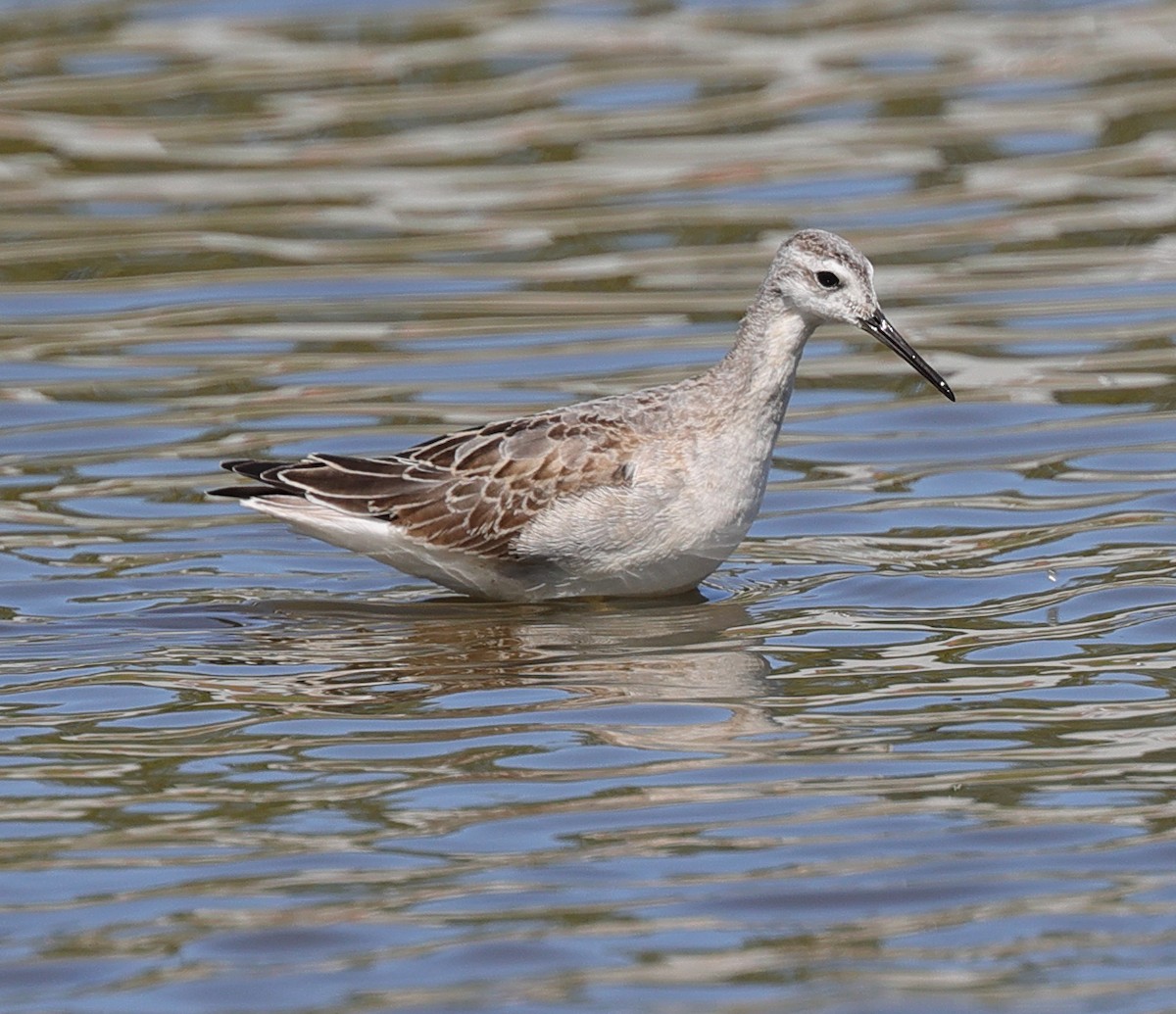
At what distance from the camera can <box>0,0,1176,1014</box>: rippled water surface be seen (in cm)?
752

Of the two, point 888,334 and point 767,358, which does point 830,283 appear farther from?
point 767,358

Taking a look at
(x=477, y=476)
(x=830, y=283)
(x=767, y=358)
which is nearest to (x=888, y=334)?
(x=830, y=283)

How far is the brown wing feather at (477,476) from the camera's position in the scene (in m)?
11.5

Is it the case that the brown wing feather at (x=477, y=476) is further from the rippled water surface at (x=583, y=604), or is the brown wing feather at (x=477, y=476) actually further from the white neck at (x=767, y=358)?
the white neck at (x=767, y=358)

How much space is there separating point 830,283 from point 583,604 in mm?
1856

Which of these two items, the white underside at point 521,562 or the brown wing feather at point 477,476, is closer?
the white underside at point 521,562

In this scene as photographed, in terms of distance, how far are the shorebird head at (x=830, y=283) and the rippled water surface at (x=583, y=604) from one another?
1.16m

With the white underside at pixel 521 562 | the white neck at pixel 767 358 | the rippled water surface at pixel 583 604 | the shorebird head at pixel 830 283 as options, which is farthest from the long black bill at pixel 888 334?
the white underside at pixel 521 562

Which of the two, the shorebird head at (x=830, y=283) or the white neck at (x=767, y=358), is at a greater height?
the shorebird head at (x=830, y=283)

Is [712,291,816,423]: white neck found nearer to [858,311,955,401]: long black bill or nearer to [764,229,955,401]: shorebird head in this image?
[764,229,955,401]: shorebird head

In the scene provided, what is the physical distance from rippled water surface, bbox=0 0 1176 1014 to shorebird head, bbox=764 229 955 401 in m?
1.16

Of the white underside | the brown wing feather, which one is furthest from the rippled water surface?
the brown wing feather

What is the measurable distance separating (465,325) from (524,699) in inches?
258

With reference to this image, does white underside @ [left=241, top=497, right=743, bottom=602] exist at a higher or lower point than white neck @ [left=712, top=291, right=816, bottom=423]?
lower
